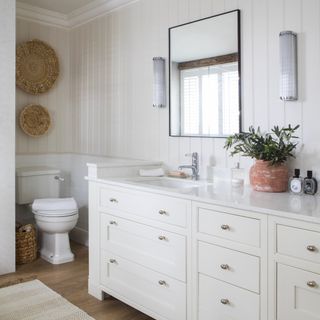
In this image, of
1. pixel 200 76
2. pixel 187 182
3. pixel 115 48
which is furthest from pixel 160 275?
pixel 115 48

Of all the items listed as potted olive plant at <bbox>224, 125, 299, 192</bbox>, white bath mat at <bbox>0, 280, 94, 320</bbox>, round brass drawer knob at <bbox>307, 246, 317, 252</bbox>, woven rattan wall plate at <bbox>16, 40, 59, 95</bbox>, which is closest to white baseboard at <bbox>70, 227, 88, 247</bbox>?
white bath mat at <bbox>0, 280, 94, 320</bbox>

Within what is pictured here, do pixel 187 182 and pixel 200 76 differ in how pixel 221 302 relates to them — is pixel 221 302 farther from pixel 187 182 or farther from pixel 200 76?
pixel 200 76

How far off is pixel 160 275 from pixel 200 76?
4.73 ft

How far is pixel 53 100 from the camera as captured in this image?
430cm

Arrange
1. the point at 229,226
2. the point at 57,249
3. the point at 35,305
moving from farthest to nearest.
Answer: the point at 57,249 → the point at 35,305 → the point at 229,226

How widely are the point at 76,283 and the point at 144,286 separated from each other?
2.94 feet

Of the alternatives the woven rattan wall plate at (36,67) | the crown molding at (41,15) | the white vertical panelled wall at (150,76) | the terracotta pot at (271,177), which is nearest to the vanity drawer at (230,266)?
the terracotta pot at (271,177)

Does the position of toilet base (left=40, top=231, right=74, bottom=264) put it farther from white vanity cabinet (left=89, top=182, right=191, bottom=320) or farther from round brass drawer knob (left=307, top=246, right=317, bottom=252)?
round brass drawer knob (left=307, top=246, right=317, bottom=252)

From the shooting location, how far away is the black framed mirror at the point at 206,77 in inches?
104

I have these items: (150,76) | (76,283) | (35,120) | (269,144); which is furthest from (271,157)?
(35,120)

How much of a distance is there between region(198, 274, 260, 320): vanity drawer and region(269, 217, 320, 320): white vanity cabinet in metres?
0.12

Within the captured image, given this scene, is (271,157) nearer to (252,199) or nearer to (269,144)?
(269,144)

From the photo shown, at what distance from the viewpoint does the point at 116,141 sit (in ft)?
12.2

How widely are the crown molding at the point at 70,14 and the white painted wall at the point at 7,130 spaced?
78cm
